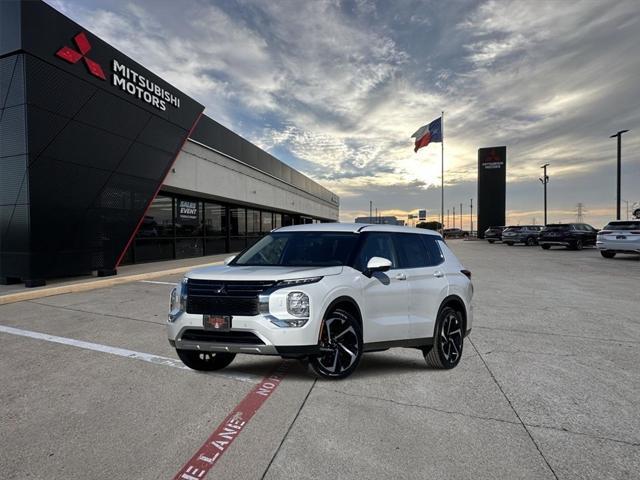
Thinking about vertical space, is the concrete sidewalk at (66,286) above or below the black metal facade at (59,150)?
below

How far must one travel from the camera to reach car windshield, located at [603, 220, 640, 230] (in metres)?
18.8

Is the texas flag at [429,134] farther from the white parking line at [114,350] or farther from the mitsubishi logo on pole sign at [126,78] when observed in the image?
the white parking line at [114,350]

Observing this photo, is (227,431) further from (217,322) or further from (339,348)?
(339,348)

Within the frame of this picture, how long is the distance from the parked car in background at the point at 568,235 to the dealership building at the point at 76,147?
23812 mm

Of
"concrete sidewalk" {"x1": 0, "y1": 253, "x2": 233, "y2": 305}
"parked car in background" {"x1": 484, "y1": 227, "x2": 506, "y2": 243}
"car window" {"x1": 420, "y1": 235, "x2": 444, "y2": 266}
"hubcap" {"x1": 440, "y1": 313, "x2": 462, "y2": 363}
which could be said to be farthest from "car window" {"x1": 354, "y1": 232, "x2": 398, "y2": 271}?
"parked car in background" {"x1": 484, "y1": 227, "x2": 506, "y2": 243}

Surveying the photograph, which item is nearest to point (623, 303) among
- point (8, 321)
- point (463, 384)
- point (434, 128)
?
point (463, 384)

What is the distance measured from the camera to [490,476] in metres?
2.59

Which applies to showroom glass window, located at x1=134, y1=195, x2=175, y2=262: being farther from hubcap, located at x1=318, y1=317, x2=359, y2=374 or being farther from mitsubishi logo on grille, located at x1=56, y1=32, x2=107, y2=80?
hubcap, located at x1=318, y1=317, x2=359, y2=374

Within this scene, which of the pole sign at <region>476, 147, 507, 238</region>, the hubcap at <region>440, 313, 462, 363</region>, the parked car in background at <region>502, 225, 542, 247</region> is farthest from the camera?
the pole sign at <region>476, 147, 507, 238</region>

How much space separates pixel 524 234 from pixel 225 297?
121ft

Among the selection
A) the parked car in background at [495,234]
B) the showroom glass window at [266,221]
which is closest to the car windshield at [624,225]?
the parked car in background at [495,234]

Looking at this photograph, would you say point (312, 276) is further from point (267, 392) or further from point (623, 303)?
point (623, 303)

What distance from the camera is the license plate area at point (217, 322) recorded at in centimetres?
381

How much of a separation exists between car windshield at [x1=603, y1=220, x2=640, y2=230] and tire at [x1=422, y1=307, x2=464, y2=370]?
18673 millimetres
